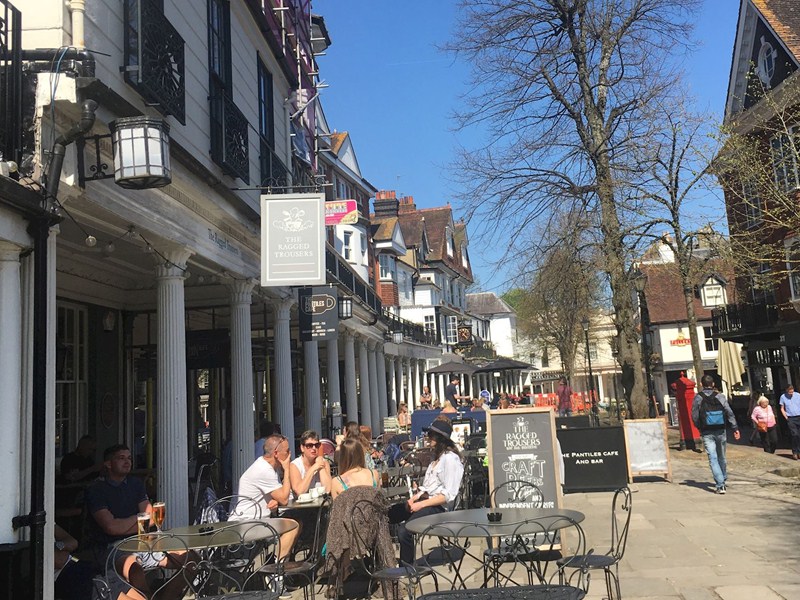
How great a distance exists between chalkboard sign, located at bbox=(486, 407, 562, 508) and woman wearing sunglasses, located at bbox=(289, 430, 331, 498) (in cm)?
207

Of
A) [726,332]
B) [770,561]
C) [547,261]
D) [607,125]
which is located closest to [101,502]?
[770,561]

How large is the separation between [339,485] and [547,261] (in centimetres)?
1104

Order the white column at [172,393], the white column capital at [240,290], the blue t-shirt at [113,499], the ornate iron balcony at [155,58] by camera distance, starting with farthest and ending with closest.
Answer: the white column capital at [240,290], the white column at [172,393], the ornate iron balcony at [155,58], the blue t-shirt at [113,499]

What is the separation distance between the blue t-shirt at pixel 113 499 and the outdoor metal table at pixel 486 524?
99.2 inches

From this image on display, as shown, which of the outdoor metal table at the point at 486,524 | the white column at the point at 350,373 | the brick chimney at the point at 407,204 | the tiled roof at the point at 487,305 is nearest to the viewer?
the outdoor metal table at the point at 486,524

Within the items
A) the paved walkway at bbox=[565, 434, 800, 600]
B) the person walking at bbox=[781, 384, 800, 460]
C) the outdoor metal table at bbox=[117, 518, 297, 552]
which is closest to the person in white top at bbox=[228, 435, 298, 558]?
the outdoor metal table at bbox=[117, 518, 297, 552]

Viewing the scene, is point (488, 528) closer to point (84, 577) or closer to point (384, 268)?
point (84, 577)

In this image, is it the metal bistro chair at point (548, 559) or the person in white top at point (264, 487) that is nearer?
the metal bistro chair at point (548, 559)

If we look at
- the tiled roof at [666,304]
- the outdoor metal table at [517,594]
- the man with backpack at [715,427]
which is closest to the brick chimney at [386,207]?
the tiled roof at [666,304]

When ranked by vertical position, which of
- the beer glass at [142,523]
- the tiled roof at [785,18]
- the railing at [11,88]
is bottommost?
the beer glass at [142,523]

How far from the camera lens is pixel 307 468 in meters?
7.72

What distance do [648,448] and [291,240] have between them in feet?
26.3

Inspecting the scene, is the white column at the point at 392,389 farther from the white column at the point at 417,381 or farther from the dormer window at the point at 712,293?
the dormer window at the point at 712,293

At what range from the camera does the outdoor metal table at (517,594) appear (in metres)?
3.90
